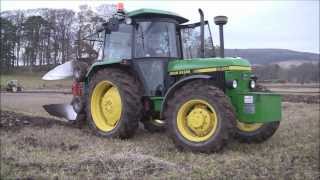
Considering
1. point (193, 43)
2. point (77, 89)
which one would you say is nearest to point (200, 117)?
point (193, 43)

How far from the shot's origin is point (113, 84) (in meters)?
8.88

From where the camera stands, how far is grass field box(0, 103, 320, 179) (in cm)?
608

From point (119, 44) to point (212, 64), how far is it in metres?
2.01

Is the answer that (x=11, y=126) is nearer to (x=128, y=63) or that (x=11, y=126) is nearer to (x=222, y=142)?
(x=128, y=63)

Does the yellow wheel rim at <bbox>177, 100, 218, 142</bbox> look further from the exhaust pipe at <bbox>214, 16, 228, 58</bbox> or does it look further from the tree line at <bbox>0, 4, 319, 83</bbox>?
the tree line at <bbox>0, 4, 319, 83</bbox>

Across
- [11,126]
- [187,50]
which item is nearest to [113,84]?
[187,50]

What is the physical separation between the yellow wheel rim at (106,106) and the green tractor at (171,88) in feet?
0.06

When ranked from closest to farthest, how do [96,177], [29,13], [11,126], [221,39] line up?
[96,177] → [221,39] → [11,126] → [29,13]

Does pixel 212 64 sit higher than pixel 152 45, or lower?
lower

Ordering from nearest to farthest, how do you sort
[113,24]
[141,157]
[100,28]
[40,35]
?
[141,157] < [113,24] < [100,28] < [40,35]

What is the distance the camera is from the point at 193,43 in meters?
9.21

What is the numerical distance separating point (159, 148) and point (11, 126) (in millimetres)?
3838

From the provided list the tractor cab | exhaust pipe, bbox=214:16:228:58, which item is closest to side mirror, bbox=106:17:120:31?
the tractor cab

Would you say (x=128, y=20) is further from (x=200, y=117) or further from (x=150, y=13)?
(x=200, y=117)
